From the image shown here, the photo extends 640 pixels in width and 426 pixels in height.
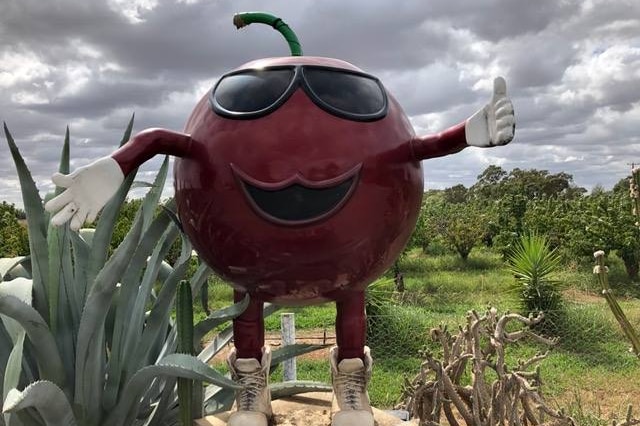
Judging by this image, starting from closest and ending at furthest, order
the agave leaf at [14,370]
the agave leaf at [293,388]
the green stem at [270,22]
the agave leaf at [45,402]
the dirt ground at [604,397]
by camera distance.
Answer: the agave leaf at [45,402]
the agave leaf at [14,370]
the green stem at [270,22]
the agave leaf at [293,388]
the dirt ground at [604,397]

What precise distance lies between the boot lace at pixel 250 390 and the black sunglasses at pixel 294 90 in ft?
3.01

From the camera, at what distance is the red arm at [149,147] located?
1908 mm

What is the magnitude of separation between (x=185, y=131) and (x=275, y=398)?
4.17 ft

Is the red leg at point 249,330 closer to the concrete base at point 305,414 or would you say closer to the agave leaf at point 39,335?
the concrete base at point 305,414

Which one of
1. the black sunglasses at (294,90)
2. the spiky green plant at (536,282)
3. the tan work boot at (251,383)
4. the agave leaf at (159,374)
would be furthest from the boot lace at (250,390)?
the spiky green plant at (536,282)

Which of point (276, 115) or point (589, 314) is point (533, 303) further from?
point (276, 115)

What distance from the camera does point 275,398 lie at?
107 inches

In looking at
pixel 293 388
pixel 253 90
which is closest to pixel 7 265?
pixel 293 388

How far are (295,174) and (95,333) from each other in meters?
Result: 0.95

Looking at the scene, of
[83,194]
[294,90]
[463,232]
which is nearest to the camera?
[83,194]

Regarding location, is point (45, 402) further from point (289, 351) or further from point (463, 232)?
point (463, 232)

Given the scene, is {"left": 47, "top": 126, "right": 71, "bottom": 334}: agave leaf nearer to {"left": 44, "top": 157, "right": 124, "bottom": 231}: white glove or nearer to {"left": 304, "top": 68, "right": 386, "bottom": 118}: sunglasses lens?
{"left": 44, "top": 157, "right": 124, "bottom": 231}: white glove

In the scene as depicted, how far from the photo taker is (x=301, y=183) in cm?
182

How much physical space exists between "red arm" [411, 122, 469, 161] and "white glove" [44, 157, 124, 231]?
3.10ft
